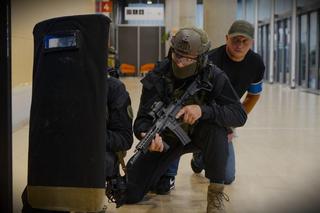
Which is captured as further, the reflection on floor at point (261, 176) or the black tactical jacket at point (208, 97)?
the reflection on floor at point (261, 176)

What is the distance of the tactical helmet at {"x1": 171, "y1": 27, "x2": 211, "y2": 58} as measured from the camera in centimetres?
266

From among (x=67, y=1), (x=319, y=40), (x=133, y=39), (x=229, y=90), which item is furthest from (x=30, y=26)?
(x=133, y=39)

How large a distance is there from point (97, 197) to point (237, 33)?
1632mm

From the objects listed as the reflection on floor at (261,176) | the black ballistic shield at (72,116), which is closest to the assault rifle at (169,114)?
the reflection on floor at (261,176)

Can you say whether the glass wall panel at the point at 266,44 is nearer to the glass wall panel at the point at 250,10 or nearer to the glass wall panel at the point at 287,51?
the glass wall panel at the point at 250,10

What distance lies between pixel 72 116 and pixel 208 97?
3.71 feet

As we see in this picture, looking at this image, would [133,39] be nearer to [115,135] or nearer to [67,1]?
[67,1]

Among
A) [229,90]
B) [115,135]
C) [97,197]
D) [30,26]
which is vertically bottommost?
[97,197]

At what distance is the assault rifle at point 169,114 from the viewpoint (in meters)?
2.69

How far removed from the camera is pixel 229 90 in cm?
289

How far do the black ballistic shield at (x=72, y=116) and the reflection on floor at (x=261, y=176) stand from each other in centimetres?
61

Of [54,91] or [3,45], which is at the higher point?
[3,45]

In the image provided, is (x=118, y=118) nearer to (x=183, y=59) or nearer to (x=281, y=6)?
(x=183, y=59)

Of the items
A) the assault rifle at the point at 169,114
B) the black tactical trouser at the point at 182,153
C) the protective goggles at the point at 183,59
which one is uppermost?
the protective goggles at the point at 183,59
